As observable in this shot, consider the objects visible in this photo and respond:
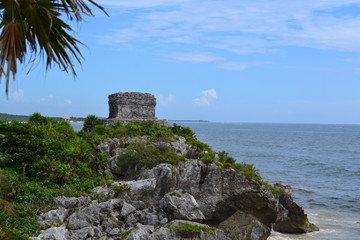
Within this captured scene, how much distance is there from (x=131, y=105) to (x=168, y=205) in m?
12.4

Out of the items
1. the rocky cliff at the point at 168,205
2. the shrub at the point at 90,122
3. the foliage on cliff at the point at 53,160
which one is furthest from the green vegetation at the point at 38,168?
the shrub at the point at 90,122

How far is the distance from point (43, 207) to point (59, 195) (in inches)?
38.3

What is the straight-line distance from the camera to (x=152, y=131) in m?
22.4

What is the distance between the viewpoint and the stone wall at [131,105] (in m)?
26.5

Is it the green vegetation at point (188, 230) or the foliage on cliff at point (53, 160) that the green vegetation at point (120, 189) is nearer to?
the foliage on cliff at point (53, 160)

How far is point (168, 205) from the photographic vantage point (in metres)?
15.2

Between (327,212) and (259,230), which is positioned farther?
(327,212)

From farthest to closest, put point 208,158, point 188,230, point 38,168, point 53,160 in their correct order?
1. point 208,158
2. point 53,160
3. point 38,168
4. point 188,230

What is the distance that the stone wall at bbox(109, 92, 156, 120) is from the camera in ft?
86.9

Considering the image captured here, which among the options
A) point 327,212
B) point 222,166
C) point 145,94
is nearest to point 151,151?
point 222,166

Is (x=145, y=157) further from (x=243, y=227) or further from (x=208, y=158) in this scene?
(x=243, y=227)

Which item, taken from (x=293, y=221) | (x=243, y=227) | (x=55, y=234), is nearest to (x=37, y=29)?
(x=55, y=234)

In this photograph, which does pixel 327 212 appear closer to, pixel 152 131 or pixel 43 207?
pixel 152 131

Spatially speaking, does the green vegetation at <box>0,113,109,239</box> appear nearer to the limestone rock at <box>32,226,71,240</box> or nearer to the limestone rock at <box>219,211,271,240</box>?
the limestone rock at <box>32,226,71,240</box>
